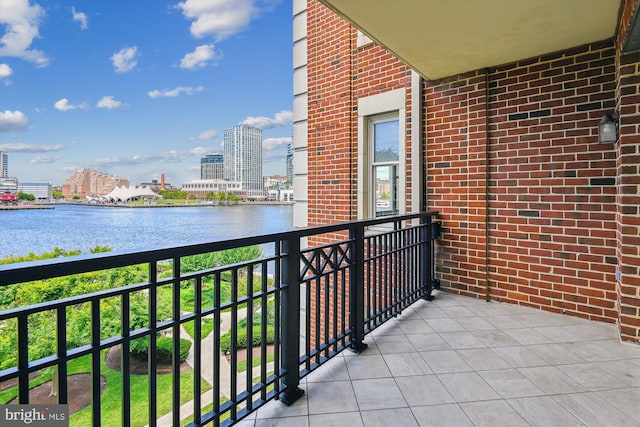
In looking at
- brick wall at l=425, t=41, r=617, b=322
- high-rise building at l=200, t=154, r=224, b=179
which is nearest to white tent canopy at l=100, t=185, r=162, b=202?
high-rise building at l=200, t=154, r=224, b=179

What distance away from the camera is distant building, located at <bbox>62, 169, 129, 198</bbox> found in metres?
11.6

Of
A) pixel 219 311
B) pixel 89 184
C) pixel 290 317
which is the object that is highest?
pixel 89 184

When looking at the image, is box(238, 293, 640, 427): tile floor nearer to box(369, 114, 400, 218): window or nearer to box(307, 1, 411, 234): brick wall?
box(369, 114, 400, 218): window

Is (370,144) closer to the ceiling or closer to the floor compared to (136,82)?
closer to the floor

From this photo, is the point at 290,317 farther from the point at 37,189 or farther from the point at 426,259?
the point at 37,189

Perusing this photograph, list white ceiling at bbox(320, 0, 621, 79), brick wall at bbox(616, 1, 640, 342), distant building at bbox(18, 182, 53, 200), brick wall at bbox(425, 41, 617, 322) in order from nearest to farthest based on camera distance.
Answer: white ceiling at bbox(320, 0, 621, 79)
brick wall at bbox(616, 1, 640, 342)
brick wall at bbox(425, 41, 617, 322)
distant building at bbox(18, 182, 53, 200)

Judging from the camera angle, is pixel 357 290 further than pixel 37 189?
No

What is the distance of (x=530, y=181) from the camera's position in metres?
3.25

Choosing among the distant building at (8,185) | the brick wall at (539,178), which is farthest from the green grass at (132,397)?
the distant building at (8,185)

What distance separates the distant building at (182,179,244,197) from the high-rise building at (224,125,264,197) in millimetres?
341

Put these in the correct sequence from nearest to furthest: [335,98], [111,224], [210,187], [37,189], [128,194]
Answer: [335,98], [111,224], [37,189], [128,194], [210,187]

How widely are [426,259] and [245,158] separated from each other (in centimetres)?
1301

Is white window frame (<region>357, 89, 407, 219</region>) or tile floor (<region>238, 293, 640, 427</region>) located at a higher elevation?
white window frame (<region>357, 89, 407, 219</region>)

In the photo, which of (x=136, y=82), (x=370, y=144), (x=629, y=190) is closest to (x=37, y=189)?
(x=370, y=144)
